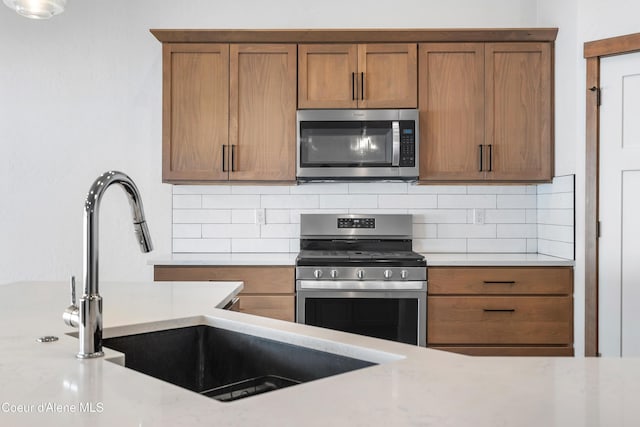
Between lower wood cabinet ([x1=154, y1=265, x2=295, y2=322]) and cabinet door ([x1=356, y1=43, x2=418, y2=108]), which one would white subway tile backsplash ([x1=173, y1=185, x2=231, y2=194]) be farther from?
cabinet door ([x1=356, y1=43, x2=418, y2=108])

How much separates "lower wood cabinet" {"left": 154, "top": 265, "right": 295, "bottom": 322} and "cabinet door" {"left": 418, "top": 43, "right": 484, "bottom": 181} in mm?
1089

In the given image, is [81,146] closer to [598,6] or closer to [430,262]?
[430,262]

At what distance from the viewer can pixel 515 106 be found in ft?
11.8

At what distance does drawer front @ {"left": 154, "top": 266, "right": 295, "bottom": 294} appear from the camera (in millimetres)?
3373

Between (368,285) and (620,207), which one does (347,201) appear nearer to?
(368,285)

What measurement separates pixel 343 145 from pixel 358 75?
0.45 meters

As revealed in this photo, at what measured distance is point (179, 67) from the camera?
360 cm

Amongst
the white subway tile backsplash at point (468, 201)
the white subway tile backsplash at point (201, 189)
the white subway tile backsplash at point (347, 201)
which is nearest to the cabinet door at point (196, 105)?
the white subway tile backsplash at point (201, 189)

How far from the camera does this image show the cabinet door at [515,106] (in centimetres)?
358

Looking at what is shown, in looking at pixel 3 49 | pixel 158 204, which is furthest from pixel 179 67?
pixel 3 49

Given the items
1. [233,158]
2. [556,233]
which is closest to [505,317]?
[556,233]

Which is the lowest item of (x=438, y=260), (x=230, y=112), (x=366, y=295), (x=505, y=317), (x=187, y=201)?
(x=505, y=317)

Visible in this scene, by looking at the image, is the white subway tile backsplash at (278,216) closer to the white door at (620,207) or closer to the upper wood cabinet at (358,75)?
the upper wood cabinet at (358,75)

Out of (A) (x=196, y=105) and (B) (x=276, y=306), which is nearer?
(B) (x=276, y=306)
